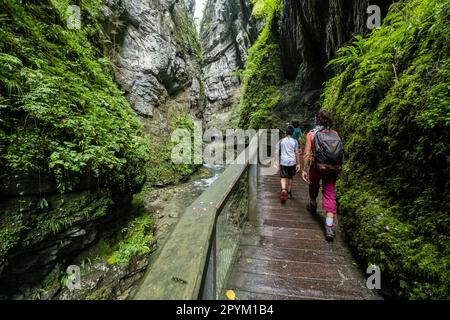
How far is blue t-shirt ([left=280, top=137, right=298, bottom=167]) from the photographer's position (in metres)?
5.29

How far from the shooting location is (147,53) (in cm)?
1762

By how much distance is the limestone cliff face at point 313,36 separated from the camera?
676 cm

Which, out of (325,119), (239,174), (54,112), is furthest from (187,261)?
(54,112)

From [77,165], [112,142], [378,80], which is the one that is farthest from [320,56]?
[77,165]

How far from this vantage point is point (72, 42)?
304 inches

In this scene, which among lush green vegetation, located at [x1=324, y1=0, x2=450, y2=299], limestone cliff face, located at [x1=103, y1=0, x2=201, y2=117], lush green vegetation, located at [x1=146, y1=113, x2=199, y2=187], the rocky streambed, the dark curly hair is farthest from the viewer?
limestone cliff face, located at [x1=103, y1=0, x2=201, y2=117]

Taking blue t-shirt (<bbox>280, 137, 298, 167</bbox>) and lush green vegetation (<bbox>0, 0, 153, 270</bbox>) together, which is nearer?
lush green vegetation (<bbox>0, 0, 153, 270</bbox>)

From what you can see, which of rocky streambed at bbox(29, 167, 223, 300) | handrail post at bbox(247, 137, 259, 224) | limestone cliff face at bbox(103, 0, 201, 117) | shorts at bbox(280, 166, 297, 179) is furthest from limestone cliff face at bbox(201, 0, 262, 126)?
handrail post at bbox(247, 137, 259, 224)

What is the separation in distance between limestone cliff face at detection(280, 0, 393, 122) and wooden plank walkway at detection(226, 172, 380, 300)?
18.6ft

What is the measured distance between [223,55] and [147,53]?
19282 millimetres

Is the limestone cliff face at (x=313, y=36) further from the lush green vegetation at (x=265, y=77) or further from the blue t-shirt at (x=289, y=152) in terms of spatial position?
the blue t-shirt at (x=289, y=152)

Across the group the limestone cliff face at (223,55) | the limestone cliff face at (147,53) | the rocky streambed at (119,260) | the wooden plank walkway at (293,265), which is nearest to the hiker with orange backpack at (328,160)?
the wooden plank walkway at (293,265)

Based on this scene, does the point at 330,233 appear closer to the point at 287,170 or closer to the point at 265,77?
the point at 287,170

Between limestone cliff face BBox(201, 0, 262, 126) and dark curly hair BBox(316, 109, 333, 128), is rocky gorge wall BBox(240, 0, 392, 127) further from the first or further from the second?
limestone cliff face BBox(201, 0, 262, 126)
